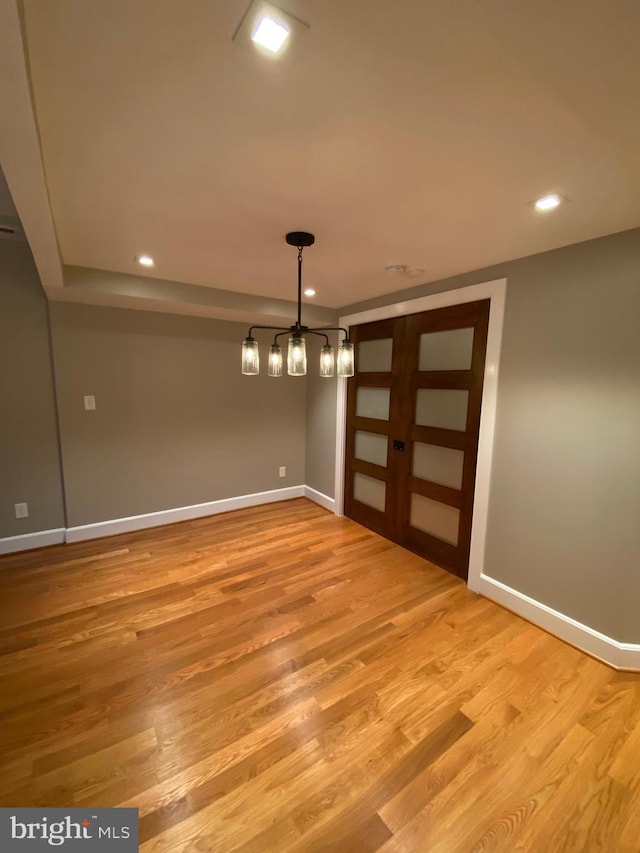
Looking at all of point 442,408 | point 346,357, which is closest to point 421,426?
point 442,408

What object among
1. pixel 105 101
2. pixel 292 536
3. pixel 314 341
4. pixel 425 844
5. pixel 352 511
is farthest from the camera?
pixel 314 341

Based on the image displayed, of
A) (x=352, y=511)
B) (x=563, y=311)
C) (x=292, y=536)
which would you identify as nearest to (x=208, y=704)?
(x=292, y=536)

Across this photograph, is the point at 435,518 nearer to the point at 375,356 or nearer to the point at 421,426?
the point at 421,426

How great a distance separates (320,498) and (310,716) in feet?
8.92

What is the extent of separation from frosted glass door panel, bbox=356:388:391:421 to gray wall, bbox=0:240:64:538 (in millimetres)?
2851

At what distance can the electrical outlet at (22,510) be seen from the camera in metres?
2.91

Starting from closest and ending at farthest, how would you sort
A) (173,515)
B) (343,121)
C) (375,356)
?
(343,121), (375,356), (173,515)

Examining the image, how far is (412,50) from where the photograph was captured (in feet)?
2.83

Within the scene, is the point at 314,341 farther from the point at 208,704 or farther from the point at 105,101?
the point at 208,704

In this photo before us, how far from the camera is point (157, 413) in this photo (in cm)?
344

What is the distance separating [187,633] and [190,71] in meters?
2.59

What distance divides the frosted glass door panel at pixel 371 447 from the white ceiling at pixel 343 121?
192cm

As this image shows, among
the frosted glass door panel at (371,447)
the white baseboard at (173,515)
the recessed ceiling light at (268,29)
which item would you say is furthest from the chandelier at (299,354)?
the white baseboard at (173,515)

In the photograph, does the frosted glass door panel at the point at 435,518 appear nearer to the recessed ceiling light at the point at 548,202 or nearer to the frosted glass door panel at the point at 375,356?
the frosted glass door panel at the point at 375,356
